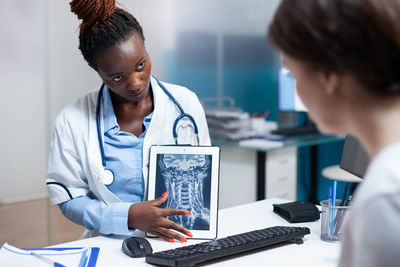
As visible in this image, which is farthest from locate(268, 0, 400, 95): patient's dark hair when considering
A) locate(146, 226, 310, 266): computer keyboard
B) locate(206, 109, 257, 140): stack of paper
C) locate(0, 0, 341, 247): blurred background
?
locate(206, 109, 257, 140): stack of paper

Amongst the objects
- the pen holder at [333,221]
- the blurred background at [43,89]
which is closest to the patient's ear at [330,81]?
the pen holder at [333,221]

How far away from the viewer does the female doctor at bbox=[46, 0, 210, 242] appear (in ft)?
4.57

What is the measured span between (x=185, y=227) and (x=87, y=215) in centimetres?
29

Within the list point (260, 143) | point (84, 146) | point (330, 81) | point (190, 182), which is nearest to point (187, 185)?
point (190, 182)

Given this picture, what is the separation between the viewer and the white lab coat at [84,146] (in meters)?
1.45

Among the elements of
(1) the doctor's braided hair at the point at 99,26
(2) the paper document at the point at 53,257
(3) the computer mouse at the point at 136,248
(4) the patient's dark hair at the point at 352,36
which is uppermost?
(1) the doctor's braided hair at the point at 99,26

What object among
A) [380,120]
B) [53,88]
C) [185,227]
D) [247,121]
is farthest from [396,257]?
[247,121]

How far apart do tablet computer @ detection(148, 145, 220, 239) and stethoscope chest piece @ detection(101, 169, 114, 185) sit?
138 mm

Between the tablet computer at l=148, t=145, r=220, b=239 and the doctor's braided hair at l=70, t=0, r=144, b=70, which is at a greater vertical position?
the doctor's braided hair at l=70, t=0, r=144, b=70

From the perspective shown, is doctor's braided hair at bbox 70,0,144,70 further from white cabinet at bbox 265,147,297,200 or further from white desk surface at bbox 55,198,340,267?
white cabinet at bbox 265,147,297,200

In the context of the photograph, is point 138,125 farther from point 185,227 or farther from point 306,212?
point 306,212

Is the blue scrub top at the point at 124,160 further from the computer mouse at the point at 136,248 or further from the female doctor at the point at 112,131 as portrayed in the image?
the computer mouse at the point at 136,248

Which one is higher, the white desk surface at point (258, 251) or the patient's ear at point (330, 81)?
the patient's ear at point (330, 81)

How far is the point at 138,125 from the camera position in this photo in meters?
1.55
